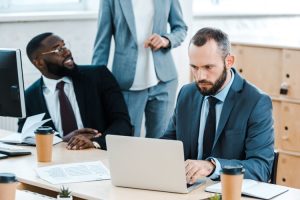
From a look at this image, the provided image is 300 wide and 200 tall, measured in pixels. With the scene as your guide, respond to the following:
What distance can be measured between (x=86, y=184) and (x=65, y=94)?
1.18m

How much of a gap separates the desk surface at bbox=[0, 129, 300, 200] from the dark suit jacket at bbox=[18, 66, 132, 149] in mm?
524

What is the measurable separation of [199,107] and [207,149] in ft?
0.73

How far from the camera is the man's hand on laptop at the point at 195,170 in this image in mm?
3313

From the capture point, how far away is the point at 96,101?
4.55m

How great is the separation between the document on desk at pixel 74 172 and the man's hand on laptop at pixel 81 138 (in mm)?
340

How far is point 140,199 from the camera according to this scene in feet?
10.4

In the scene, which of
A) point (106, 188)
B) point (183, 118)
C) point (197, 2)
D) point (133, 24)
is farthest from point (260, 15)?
point (106, 188)

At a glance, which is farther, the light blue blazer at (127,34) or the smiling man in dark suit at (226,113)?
the light blue blazer at (127,34)

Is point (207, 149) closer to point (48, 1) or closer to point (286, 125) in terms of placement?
point (286, 125)

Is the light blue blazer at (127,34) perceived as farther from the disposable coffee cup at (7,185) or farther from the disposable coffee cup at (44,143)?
the disposable coffee cup at (7,185)

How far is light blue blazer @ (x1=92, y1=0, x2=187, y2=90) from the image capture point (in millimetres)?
5242

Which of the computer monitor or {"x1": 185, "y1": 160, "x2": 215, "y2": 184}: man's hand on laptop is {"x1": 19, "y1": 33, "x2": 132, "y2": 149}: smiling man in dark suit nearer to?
the computer monitor

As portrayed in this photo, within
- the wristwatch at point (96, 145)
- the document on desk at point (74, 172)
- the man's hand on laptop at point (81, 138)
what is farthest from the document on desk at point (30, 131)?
the document on desk at point (74, 172)

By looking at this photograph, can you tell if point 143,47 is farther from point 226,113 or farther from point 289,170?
point 226,113
